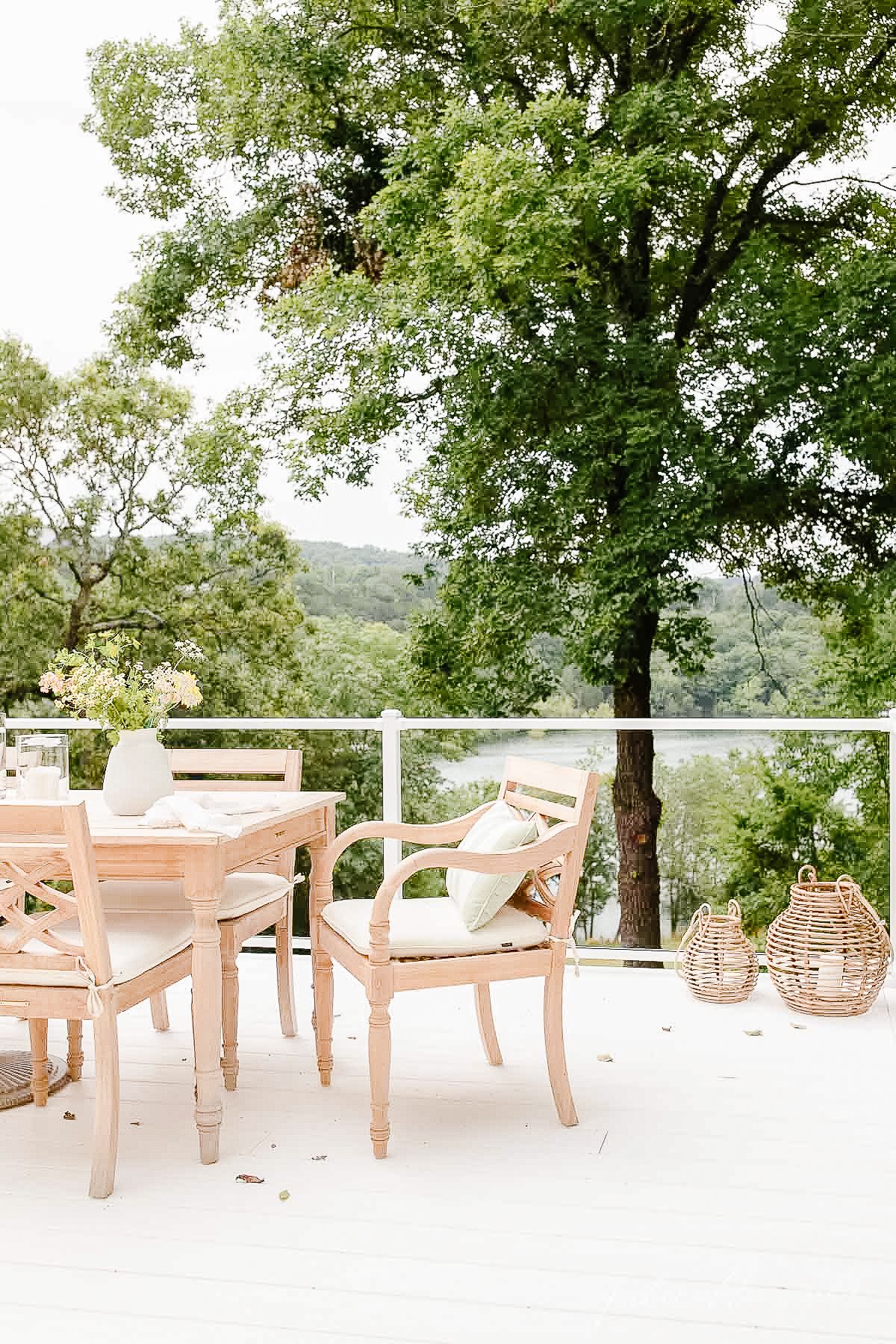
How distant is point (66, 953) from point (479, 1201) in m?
0.96

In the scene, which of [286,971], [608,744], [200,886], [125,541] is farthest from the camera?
[125,541]

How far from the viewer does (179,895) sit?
118 inches

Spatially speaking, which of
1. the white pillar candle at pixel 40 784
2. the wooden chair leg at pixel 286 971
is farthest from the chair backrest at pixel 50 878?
the wooden chair leg at pixel 286 971

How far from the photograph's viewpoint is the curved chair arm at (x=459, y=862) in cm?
254

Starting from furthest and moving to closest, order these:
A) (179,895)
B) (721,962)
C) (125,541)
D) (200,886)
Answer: (125,541) < (721,962) < (179,895) < (200,886)

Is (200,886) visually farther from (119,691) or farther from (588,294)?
(588,294)

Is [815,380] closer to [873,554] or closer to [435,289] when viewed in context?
[873,554]

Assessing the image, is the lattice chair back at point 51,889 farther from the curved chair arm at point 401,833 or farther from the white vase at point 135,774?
the curved chair arm at point 401,833

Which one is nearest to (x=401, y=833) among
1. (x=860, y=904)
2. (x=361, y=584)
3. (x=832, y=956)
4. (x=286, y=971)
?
(x=286, y=971)

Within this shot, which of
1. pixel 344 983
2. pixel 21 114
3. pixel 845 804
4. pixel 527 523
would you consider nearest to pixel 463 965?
pixel 344 983

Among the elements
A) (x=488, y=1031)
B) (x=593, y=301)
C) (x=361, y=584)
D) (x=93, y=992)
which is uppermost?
(x=593, y=301)

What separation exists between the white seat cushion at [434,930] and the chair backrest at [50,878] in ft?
1.94

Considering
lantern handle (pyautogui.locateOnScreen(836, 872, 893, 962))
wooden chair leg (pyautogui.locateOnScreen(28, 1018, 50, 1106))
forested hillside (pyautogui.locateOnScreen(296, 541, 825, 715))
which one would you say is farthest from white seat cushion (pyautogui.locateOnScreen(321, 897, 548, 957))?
forested hillside (pyautogui.locateOnScreen(296, 541, 825, 715))

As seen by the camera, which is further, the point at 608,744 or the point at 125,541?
the point at 125,541
